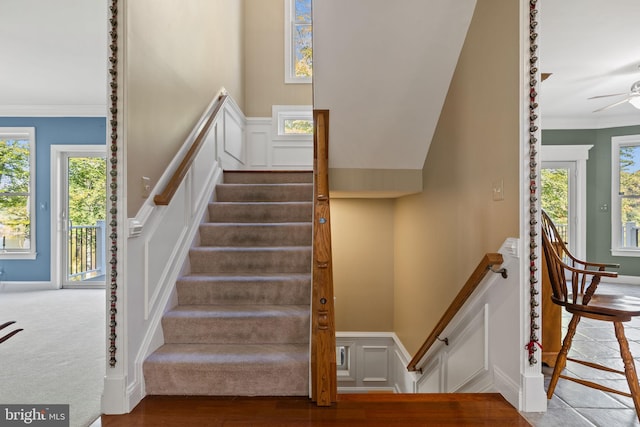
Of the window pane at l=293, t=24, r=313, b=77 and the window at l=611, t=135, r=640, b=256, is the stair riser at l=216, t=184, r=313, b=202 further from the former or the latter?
the window at l=611, t=135, r=640, b=256

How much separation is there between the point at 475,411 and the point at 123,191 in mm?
2107

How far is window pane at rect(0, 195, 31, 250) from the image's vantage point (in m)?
5.65

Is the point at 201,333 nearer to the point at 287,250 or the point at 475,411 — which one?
the point at 287,250

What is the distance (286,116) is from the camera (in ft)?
17.9

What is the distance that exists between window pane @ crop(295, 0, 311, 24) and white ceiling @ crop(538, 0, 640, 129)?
10.3 feet

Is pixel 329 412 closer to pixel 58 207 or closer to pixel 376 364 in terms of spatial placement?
pixel 376 364

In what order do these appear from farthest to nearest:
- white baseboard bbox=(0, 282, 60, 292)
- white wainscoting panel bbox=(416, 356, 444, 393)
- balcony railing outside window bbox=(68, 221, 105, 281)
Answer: balcony railing outside window bbox=(68, 221, 105, 281) < white baseboard bbox=(0, 282, 60, 292) < white wainscoting panel bbox=(416, 356, 444, 393)

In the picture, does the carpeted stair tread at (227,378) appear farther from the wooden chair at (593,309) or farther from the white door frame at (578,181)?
the white door frame at (578,181)

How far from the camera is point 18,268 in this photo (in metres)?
5.59

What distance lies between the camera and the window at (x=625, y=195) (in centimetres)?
599

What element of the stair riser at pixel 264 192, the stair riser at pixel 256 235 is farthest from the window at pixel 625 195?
the stair riser at pixel 256 235

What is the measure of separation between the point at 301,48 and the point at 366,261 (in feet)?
10.5

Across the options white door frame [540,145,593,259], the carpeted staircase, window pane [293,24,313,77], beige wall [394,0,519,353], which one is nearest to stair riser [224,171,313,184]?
the carpeted staircase

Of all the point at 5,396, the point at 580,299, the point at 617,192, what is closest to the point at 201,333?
the point at 5,396
